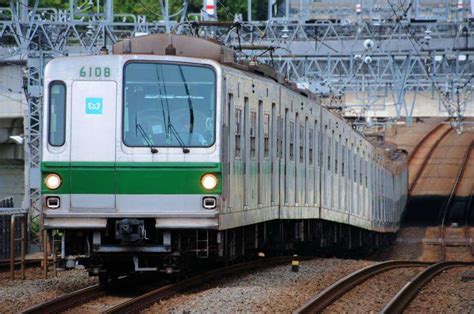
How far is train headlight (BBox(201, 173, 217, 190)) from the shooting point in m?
14.4

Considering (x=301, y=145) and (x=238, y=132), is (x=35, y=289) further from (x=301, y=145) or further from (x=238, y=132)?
(x=301, y=145)

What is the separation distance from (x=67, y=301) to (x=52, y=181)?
5.27ft

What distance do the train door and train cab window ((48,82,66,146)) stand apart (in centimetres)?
11

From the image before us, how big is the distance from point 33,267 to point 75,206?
728cm

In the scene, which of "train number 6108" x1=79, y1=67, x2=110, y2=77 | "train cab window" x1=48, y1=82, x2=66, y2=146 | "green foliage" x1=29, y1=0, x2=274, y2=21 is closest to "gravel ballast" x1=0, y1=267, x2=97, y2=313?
"train cab window" x1=48, y1=82, x2=66, y2=146

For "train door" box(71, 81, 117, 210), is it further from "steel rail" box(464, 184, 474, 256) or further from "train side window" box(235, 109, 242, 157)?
"steel rail" box(464, 184, 474, 256)

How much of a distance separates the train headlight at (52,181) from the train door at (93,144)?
0.16 meters

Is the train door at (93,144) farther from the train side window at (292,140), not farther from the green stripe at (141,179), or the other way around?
the train side window at (292,140)

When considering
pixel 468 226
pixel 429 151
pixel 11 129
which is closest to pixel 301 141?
pixel 11 129

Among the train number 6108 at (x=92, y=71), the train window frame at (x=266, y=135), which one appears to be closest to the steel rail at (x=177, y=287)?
the train window frame at (x=266, y=135)

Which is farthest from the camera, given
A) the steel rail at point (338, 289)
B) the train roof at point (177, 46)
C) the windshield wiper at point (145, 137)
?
the train roof at point (177, 46)

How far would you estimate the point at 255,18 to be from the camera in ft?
232

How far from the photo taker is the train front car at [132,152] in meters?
14.3

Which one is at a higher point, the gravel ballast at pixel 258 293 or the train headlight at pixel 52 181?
the train headlight at pixel 52 181
